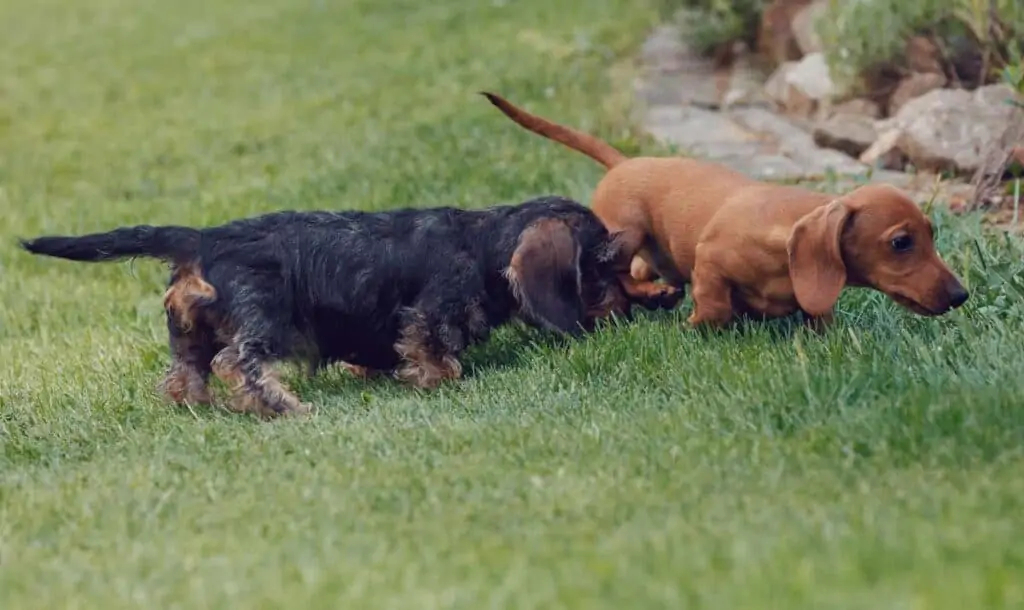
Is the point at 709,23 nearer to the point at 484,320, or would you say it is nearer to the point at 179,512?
the point at 484,320

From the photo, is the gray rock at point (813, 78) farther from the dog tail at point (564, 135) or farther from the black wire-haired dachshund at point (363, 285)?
the black wire-haired dachshund at point (363, 285)

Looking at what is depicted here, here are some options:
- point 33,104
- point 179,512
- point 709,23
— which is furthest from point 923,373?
point 33,104

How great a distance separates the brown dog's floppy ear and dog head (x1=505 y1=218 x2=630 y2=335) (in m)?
0.99

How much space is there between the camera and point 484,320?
521cm

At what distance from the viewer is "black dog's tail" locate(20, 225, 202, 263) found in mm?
4820

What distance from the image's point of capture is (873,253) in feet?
14.7

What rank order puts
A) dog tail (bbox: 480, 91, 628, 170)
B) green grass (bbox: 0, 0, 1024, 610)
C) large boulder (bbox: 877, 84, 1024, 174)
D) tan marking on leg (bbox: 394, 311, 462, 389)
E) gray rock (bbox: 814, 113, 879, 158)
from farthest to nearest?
gray rock (bbox: 814, 113, 879, 158) < large boulder (bbox: 877, 84, 1024, 174) < dog tail (bbox: 480, 91, 628, 170) < tan marking on leg (bbox: 394, 311, 462, 389) < green grass (bbox: 0, 0, 1024, 610)

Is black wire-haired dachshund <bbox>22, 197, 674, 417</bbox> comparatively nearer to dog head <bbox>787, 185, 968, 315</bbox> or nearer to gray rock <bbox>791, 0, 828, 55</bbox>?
dog head <bbox>787, 185, 968, 315</bbox>

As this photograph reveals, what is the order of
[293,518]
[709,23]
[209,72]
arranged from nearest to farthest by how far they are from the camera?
[293,518] < [709,23] < [209,72]

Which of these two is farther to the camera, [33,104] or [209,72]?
[209,72]

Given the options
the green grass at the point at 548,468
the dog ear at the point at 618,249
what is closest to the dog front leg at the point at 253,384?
the green grass at the point at 548,468

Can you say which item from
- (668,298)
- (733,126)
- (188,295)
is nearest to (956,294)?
(668,298)

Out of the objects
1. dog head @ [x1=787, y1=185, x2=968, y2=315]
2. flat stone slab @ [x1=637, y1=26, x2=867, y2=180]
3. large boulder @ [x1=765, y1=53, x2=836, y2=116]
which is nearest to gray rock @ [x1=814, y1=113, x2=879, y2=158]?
flat stone slab @ [x1=637, y1=26, x2=867, y2=180]

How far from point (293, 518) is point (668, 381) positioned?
1461 millimetres
